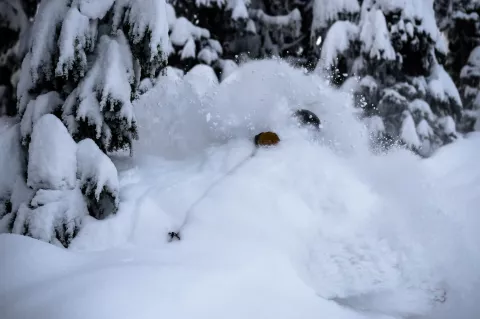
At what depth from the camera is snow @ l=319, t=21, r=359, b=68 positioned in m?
7.42

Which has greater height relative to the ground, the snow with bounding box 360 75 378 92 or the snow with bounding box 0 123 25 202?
the snow with bounding box 0 123 25 202

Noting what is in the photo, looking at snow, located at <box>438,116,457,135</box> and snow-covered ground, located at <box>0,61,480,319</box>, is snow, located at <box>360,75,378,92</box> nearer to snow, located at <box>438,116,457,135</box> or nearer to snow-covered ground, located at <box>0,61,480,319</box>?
snow, located at <box>438,116,457,135</box>

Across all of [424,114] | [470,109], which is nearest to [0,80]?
[424,114]

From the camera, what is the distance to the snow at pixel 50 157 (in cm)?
276

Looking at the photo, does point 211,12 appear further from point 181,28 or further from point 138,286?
point 138,286

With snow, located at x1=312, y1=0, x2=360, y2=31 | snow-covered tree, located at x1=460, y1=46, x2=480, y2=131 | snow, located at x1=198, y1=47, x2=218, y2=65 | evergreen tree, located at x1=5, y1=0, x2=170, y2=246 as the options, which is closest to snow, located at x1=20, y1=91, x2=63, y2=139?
evergreen tree, located at x1=5, y1=0, x2=170, y2=246

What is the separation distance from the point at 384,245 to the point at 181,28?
573cm

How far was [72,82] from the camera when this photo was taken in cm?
320

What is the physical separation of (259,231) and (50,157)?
155cm

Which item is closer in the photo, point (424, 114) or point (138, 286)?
point (138, 286)

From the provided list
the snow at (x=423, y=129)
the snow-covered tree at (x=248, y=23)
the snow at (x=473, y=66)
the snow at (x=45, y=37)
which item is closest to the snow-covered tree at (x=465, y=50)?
the snow at (x=473, y=66)

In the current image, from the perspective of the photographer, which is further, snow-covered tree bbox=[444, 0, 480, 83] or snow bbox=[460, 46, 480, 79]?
snow bbox=[460, 46, 480, 79]

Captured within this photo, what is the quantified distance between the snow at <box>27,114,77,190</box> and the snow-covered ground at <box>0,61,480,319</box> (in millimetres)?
397

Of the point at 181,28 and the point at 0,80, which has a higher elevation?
the point at 181,28
